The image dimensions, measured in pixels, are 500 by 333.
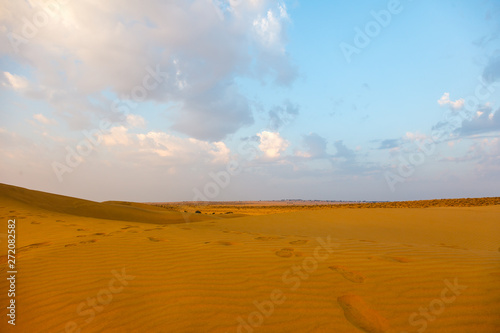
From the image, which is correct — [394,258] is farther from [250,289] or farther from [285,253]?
[250,289]

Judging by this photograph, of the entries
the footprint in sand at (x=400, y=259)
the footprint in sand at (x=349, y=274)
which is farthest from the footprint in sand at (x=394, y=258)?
the footprint in sand at (x=349, y=274)

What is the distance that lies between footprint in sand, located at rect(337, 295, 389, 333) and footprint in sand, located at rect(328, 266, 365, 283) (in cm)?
39

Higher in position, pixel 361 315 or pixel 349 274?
pixel 349 274

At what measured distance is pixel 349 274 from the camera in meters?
3.18

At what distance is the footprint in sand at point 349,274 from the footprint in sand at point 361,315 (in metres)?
0.39

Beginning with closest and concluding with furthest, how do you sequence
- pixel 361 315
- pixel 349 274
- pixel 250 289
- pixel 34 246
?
pixel 361 315 → pixel 250 289 → pixel 349 274 → pixel 34 246

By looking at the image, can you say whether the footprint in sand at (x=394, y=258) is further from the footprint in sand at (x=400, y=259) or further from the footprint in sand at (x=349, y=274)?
the footprint in sand at (x=349, y=274)

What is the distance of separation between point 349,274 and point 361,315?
0.85 meters

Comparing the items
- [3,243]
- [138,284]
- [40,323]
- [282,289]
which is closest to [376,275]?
[282,289]

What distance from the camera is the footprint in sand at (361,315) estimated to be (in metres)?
2.18

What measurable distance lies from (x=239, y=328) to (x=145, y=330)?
2.90ft

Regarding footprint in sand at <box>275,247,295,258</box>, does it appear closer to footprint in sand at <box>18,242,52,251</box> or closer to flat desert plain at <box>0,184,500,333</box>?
flat desert plain at <box>0,184,500,333</box>

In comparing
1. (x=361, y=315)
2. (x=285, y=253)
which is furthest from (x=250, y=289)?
(x=285, y=253)

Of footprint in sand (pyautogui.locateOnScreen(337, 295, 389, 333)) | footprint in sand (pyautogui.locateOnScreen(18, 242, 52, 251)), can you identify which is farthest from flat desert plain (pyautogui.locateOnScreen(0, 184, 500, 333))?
footprint in sand (pyautogui.locateOnScreen(18, 242, 52, 251))
